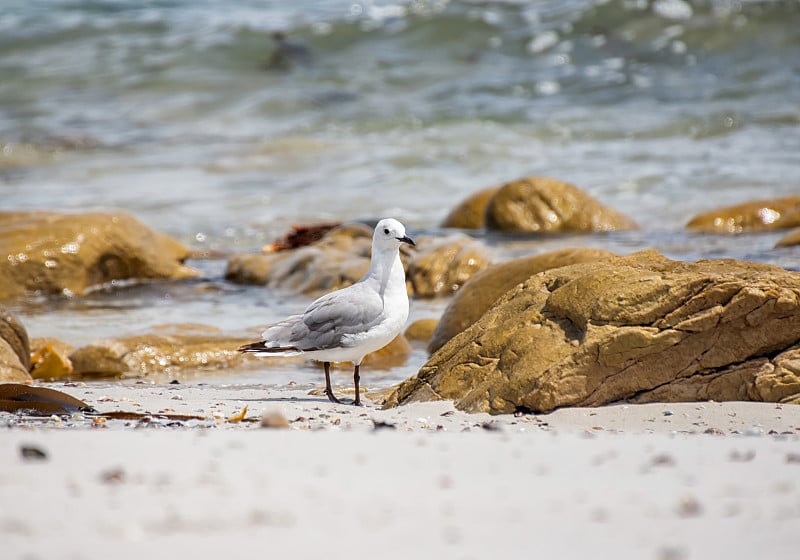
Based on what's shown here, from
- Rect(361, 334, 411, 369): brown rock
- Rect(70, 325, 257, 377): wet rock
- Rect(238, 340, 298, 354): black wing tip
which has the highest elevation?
Rect(238, 340, 298, 354): black wing tip

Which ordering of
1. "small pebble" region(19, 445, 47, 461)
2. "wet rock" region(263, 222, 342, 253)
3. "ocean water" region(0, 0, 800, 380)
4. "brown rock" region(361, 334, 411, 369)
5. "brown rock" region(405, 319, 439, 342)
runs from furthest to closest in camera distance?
1. "ocean water" region(0, 0, 800, 380)
2. "wet rock" region(263, 222, 342, 253)
3. "brown rock" region(405, 319, 439, 342)
4. "brown rock" region(361, 334, 411, 369)
5. "small pebble" region(19, 445, 47, 461)

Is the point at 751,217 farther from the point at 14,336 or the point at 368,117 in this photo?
the point at 368,117

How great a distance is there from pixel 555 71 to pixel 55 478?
18.4 meters

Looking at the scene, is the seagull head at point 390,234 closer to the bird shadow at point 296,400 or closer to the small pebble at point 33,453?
the bird shadow at point 296,400

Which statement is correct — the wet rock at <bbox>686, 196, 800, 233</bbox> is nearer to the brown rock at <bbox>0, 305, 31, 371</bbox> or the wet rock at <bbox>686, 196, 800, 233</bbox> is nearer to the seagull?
the seagull

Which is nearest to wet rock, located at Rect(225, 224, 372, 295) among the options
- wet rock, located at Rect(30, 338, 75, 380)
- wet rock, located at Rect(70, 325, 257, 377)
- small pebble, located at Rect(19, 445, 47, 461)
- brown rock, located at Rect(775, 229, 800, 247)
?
wet rock, located at Rect(70, 325, 257, 377)

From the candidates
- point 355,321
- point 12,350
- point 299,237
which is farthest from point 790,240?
point 12,350

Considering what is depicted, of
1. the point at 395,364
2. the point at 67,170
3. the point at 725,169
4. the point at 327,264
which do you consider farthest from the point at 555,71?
the point at 395,364

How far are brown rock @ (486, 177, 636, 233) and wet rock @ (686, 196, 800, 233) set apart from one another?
83 cm

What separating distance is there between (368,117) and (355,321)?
13738 mm

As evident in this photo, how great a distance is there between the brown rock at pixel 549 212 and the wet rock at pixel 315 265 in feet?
5.36

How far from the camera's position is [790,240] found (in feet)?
32.1

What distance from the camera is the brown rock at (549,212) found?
38.6 ft

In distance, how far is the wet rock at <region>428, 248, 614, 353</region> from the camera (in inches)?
275
